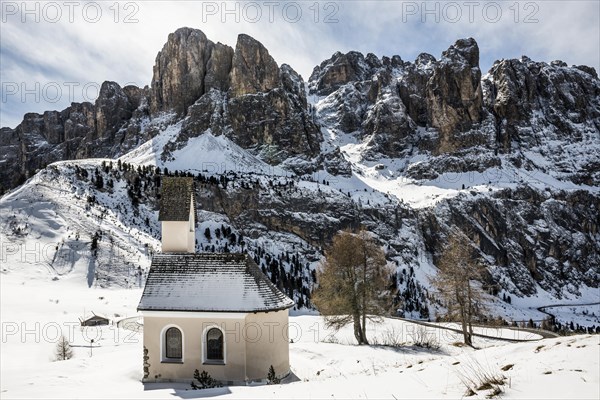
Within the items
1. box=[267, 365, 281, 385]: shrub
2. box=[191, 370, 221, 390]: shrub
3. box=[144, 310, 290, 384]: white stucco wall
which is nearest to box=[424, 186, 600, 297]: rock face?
box=[144, 310, 290, 384]: white stucco wall

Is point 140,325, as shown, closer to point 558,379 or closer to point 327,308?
point 327,308

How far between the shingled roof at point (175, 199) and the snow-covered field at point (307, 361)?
7.12 m

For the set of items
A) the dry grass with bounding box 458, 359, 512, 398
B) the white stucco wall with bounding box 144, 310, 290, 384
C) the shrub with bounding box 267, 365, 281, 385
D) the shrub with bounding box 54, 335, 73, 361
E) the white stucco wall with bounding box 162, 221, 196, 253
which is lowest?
the shrub with bounding box 54, 335, 73, 361

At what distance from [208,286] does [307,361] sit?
21.1 feet

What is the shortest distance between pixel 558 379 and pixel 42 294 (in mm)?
52061

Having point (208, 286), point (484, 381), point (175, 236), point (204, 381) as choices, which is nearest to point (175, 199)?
point (175, 236)

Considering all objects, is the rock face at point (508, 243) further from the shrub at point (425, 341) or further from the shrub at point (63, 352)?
the shrub at point (63, 352)

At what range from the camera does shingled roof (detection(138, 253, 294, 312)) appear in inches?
752

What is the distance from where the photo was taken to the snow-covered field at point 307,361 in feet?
22.9

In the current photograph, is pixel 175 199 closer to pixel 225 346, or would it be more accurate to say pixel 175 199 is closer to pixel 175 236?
pixel 175 236

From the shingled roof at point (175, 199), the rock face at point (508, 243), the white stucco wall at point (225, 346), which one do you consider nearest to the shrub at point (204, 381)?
the white stucco wall at point (225, 346)

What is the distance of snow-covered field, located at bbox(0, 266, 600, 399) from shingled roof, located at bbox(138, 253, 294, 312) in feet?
10.5

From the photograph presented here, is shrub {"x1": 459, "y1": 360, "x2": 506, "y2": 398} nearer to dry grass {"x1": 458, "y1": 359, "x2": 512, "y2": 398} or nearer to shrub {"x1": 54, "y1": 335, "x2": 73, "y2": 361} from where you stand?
dry grass {"x1": 458, "y1": 359, "x2": 512, "y2": 398}

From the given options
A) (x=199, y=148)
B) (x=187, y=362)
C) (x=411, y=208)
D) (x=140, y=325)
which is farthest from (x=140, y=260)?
(x=411, y=208)
